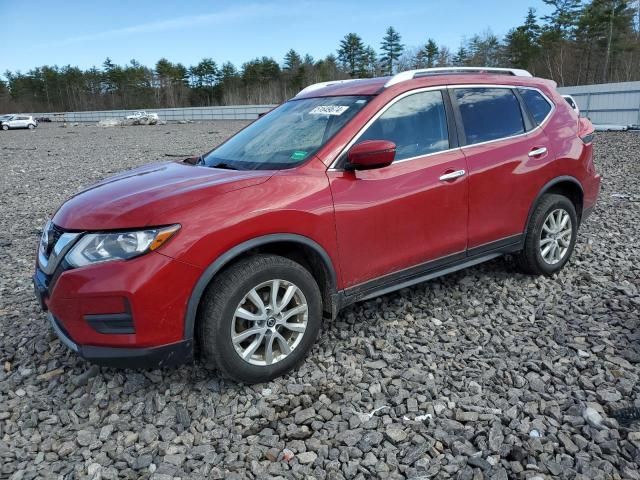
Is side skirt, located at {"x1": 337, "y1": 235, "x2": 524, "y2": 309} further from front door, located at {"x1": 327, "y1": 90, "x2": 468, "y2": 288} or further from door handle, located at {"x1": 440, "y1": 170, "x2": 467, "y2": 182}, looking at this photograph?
door handle, located at {"x1": 440, "y1": 170, "x2": 467, "y2": 182}

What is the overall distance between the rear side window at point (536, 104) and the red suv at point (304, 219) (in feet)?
0.06

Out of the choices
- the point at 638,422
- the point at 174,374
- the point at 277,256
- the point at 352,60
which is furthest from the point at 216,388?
the point at 352,60

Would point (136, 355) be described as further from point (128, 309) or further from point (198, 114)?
point (198, 114)

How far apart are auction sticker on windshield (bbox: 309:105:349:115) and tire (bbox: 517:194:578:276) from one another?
1955 millimetres

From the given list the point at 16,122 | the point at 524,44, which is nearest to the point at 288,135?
the point at 16,122

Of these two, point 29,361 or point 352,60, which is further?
point 352,60

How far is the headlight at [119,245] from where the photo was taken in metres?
2.66

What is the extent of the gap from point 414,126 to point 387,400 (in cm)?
191

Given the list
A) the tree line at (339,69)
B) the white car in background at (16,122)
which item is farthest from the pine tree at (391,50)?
the white car in background at (16,122)

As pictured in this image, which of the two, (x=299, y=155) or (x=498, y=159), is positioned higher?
(x=299, y=155)

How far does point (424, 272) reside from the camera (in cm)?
370

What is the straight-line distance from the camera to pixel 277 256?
119 inches

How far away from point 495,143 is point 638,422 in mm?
2200

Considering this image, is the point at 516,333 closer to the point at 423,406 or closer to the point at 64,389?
the point at 423,406
